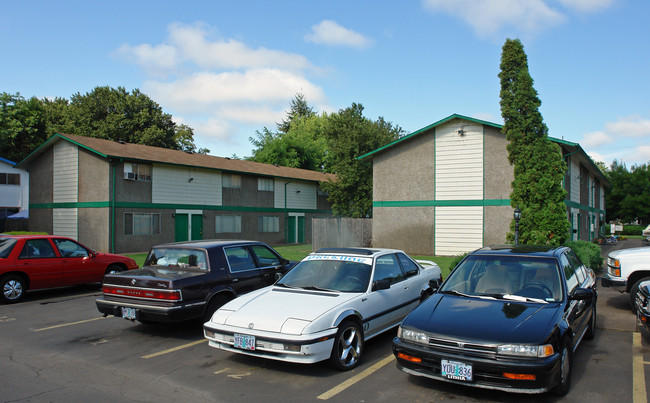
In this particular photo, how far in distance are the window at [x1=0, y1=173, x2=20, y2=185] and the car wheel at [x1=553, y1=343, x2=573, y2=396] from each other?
3549cm

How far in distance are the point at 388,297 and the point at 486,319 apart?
1955 mm

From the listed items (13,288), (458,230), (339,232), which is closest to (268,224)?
(339,232)

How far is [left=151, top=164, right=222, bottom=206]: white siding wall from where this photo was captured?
24.7 meters

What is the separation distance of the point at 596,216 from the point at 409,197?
20.6m

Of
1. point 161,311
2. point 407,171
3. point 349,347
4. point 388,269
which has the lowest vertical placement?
point 349,347

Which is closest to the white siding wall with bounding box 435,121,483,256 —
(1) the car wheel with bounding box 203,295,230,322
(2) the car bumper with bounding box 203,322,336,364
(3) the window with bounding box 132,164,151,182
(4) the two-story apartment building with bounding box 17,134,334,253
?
(4) the two-story apartment building with bounding box 17,134,334,253

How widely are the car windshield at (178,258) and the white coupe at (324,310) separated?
161cm

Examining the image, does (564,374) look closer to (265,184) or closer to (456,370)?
(456,370)

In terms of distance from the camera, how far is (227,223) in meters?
28.6

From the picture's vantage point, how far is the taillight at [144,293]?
6.96 meters

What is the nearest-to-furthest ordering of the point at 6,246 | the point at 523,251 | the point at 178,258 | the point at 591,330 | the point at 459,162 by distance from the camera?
the point at 523,251
the point at 591,330
the point at 178,258
the point at 6,246
the point at 459,162

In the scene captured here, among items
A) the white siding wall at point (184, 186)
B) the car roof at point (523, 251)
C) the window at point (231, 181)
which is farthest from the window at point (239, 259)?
the window at point (231, 181)

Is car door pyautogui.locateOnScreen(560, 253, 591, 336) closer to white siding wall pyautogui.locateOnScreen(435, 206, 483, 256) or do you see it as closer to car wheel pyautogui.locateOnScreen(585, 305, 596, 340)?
car wheel pyautogui.locateOnScreen(585, 305, 596, 340)

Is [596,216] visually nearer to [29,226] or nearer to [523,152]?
[523,152]
